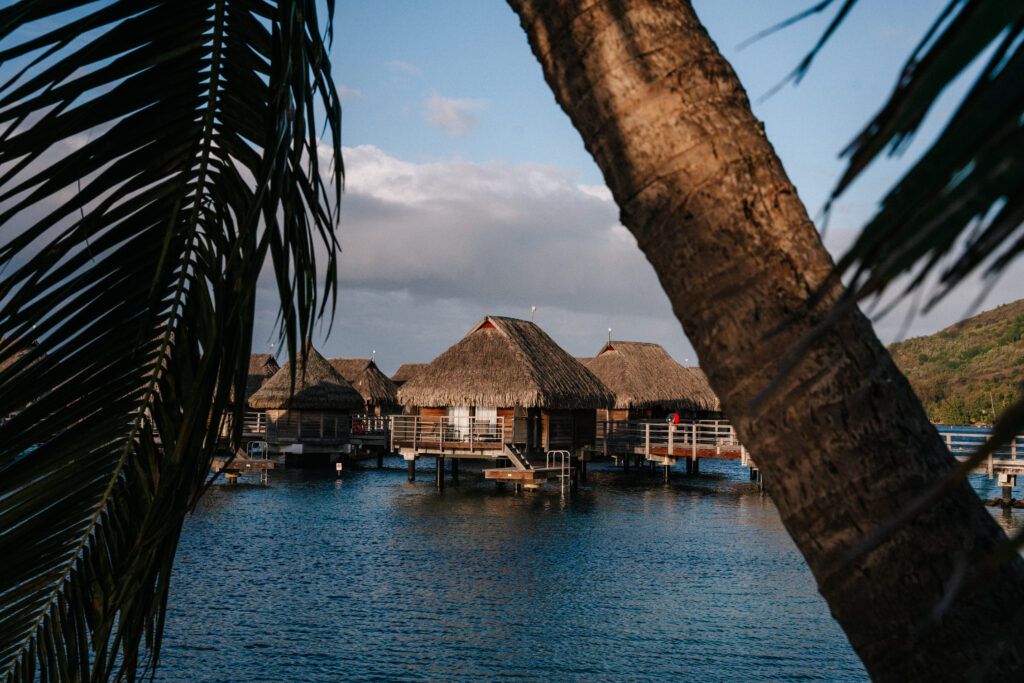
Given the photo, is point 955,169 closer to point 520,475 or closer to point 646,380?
point 520,475

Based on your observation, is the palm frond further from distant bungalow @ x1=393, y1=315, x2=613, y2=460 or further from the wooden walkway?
the wooden walkway

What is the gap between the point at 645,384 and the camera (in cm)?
4416

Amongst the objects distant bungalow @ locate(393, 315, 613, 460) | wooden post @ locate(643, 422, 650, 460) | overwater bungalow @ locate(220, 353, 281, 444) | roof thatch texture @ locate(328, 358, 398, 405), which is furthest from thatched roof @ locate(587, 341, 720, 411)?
overwater bungalow @ locate(220, 353, 281, 444)

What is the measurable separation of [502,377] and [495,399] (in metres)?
1.08

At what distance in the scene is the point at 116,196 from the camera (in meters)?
1.96

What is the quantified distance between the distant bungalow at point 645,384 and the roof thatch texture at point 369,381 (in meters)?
13.2

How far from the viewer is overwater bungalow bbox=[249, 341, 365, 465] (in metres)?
41.0

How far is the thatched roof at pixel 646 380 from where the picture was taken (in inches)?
1711

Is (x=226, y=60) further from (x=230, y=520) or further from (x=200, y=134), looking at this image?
(x=230, y=520)

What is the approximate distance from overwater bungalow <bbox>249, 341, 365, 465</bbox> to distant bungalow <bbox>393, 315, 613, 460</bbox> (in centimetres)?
768

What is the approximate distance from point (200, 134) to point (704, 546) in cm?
2008

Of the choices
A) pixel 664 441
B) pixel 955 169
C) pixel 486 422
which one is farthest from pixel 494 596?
pixel 664 441

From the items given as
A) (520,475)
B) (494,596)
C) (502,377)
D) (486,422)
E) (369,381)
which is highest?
(369,381)

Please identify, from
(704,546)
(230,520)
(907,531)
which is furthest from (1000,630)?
(230,520)
